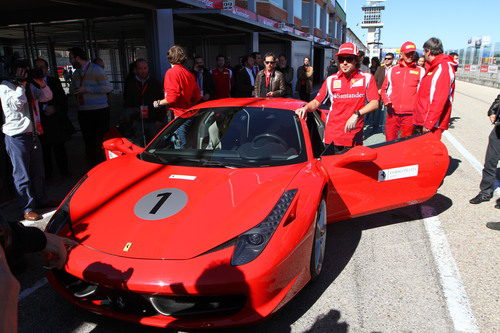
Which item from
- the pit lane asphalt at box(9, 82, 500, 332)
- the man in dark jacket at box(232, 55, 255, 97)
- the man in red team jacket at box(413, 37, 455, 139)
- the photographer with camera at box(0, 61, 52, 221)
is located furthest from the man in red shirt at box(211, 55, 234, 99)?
the pit lane asphalt at box(9, 82, 500, 332)

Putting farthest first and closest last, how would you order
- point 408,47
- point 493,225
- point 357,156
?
point 408,47
point 493,225
point 357,156

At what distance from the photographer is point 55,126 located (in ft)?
17.9

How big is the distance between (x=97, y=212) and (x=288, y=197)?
1.25m

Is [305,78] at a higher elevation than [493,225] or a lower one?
higher

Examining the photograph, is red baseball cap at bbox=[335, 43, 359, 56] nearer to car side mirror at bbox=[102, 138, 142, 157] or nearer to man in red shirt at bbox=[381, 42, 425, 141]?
man in red shirt at bbox=[381, 42, 425, 141]

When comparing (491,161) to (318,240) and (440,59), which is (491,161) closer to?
(440,59)

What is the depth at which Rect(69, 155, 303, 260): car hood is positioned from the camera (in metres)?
2.18

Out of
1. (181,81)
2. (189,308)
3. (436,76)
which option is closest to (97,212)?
(189,308)

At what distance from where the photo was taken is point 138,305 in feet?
→ 6.95

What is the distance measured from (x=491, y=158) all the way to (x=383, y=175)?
6.47ft

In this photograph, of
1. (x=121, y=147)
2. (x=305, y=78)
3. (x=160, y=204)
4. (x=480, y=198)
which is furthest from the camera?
(x=305, y=78)

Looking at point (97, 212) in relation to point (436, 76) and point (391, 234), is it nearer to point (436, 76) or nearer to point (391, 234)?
point (391, 234)

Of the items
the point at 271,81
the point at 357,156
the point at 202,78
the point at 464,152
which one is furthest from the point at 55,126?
the point at 464,152

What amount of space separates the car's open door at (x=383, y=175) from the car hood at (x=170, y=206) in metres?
0.49
